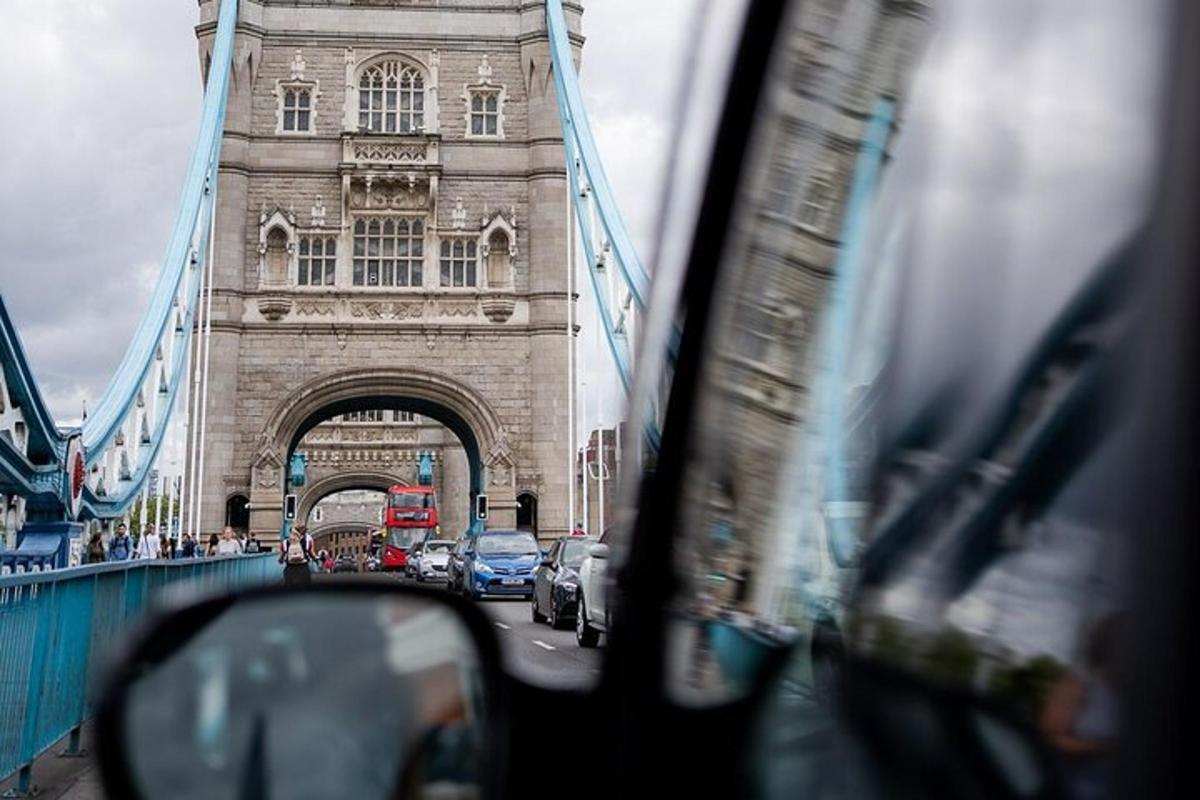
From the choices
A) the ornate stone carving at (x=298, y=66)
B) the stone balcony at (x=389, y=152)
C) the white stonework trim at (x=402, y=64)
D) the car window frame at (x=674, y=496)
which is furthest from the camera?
the ornate stone carving at (x=298, y=66)

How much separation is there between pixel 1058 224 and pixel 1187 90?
0.39 feet

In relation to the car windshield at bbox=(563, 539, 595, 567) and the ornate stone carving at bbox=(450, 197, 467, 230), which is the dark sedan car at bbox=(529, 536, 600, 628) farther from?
the ornate stone carving at bbox=(450, 197, 467, 230)

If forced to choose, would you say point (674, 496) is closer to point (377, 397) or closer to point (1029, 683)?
point (1029, 683)

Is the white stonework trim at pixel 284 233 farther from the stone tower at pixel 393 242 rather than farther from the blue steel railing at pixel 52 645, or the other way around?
the blue steel railing at pixel 52 645

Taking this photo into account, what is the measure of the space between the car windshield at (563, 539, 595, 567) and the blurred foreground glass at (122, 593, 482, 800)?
11.6 m

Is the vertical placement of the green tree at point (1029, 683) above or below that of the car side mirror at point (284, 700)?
above

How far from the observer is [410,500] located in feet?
127

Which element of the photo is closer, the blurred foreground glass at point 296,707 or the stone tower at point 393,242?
the blurred foreground glass at point 296,707

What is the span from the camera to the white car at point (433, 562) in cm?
2578

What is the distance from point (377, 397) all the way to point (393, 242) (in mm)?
3834

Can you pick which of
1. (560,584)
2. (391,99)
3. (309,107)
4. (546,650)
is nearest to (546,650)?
(546,650)

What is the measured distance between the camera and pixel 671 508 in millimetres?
1170

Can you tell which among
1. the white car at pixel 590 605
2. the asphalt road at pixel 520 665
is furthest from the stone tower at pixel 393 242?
the white car at pixel 590 605

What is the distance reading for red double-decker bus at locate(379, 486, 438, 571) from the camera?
126 ft
